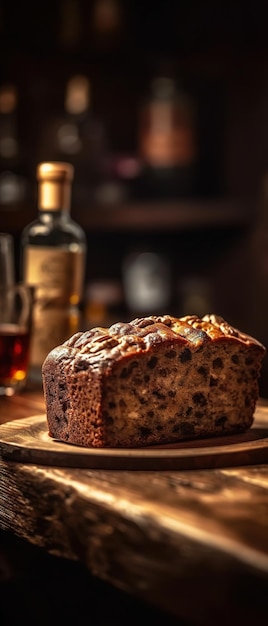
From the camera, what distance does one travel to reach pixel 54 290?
79.9 inches

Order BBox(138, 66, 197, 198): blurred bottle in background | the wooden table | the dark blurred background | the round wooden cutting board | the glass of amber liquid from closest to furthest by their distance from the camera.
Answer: the wooden table
the round wooden cutting board
the glass of amber liquid
the dark blurred background
BBox(138, 66, 197, 198): blurred bottle in background

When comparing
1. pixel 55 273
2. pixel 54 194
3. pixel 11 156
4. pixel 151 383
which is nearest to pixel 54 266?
pixel 55 273

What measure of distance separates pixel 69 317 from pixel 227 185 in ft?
7.57

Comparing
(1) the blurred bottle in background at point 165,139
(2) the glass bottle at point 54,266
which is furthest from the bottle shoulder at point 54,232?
(1) the blurred bottle in background at point 165,139

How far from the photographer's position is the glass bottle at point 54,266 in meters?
2.02

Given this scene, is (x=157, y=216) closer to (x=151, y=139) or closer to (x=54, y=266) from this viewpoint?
(x=151, y=139)

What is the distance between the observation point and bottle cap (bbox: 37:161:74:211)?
1979 millimetres

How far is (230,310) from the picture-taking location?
4301 mm

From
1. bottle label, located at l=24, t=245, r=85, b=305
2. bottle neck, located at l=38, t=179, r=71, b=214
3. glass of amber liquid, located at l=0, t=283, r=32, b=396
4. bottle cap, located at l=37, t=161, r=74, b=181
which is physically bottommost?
glass of amber liquid, located at l=0, t=283, r=32, b=396

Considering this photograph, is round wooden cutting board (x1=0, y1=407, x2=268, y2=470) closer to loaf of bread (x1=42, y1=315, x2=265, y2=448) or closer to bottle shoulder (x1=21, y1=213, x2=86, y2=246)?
loaf of bread (x1=42, y1=315, x2=265, y2=448)

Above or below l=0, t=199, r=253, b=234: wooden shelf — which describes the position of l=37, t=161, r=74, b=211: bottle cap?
above

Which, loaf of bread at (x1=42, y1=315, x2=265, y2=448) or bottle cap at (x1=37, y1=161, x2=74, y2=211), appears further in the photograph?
bottle cap at (x1=37, y1=161, x2=74, y2=211)

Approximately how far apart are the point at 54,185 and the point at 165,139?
6.77 ft

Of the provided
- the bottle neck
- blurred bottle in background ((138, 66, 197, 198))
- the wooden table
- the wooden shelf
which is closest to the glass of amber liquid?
the bottle neck
